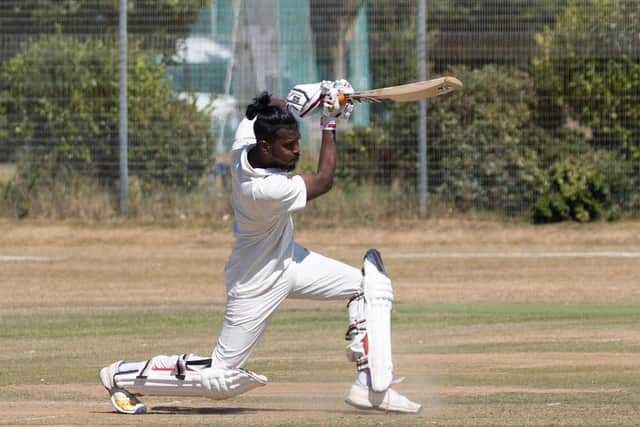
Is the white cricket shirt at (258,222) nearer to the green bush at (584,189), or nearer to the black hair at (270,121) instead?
the black hair at (270,121)

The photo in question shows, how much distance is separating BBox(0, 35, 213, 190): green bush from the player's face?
44.6ft

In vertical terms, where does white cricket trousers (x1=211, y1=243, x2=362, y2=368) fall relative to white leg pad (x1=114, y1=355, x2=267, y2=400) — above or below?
above

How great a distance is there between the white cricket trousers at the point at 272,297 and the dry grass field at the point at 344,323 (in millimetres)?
374

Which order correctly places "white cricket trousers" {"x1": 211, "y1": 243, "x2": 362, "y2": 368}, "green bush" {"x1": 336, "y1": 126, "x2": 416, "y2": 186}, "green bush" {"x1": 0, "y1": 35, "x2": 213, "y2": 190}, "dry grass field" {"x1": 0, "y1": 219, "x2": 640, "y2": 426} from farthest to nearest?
"green bush" {"x1": 0, "y1": 35, "x2": 213, "y2": 190}, "green bush" {"x1": 336, "y1": 126, "x2": 416, "y2": 186}, "dry grass field" {"x1": 0, "y1": 219, "x2": 640, "y2": 426}, "white cricket trousers" {"x1": 211, "y1": 243, "x2": 362, "y2": 368}

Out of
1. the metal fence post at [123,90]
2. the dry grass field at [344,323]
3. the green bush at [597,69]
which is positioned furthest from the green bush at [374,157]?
the metal fence post at [123,90]

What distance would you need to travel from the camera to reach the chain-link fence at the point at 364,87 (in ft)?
66.8

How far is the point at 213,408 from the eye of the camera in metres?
8.08

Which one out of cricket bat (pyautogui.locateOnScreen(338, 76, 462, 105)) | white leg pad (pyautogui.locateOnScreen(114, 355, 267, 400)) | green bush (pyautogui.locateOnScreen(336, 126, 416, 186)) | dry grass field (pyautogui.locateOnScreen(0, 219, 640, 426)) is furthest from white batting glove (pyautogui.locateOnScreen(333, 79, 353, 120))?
green bush (pyautogui.locateOnScreen(336, 126, 416, 186))

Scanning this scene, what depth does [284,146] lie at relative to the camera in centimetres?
738

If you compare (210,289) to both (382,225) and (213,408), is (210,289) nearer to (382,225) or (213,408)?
(382,225)

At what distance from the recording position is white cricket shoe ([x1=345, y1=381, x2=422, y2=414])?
727 cm

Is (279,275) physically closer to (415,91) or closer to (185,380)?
(185,380)

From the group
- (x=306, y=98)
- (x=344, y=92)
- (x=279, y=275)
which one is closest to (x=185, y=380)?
(x=279, y=275)

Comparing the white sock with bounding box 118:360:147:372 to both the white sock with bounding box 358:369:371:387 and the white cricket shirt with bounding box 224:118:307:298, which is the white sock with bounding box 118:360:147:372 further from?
the white sock with bounding box 358:369:371:387
